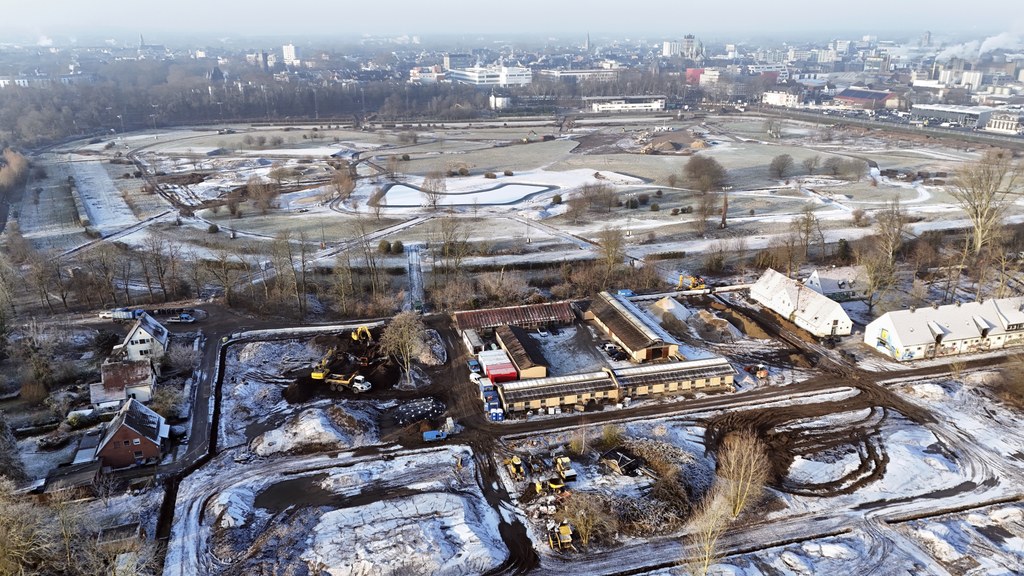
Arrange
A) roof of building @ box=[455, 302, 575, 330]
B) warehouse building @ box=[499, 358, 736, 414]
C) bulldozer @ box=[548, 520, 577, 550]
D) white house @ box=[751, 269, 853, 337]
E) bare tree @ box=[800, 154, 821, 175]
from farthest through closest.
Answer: bare tree @ box=[800, 154, 821, 175] → roof of building @ box=[455, 302, 575, 330] → white house @ box=[751, 269, 853, 337] → warehouse building @ box=[499, 358, 736, 414] → bulldozer @ box=[548, 520, 577, 550]

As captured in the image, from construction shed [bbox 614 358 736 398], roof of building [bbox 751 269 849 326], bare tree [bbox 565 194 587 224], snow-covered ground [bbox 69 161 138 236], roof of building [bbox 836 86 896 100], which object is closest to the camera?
construction shed [bbox 614 358 736 398]

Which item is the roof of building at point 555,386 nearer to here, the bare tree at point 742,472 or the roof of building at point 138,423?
the bare tree at point 742,472

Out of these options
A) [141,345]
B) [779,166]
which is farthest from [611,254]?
[779,166]

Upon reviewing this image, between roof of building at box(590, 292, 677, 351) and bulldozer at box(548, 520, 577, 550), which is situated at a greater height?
roof of building at box(590, 292, 677, 351)

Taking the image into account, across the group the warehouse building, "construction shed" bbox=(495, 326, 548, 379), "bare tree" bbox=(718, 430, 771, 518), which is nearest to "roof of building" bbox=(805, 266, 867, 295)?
the warehouse building

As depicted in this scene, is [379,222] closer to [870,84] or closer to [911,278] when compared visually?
[911,278]

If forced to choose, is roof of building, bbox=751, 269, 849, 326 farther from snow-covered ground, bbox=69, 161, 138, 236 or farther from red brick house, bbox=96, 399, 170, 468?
snow-covered ground, bbox=69, 161, 138, 236

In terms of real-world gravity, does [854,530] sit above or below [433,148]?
below

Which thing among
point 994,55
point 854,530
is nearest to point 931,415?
point 854,530
